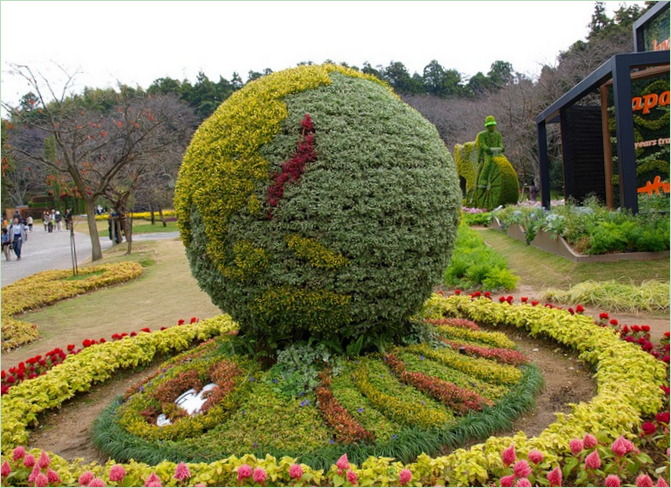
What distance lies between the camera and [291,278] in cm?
435

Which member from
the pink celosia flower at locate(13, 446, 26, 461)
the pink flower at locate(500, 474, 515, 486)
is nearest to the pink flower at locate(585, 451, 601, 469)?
the pink flower at locate(500, 474, 515, 486)

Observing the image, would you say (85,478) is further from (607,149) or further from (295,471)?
(607,149)

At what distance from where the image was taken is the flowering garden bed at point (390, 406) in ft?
10.5

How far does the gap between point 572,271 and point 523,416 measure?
5.98 meters

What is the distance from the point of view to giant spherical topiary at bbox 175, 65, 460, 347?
4.30m

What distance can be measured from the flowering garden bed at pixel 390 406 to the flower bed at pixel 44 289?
310 centimetres

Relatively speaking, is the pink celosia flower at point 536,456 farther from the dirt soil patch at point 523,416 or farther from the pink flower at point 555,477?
the dirt soil patch at point 523,416

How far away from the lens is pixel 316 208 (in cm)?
423

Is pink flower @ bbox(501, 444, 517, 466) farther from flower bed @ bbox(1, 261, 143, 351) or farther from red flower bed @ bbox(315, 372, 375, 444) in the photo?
Result: flower bed @ bbox(1, 261, 143, 351)

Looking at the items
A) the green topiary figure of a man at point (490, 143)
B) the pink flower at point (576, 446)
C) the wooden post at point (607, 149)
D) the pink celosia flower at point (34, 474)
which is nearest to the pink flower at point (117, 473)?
the pink celosia flower at point (34, 474)

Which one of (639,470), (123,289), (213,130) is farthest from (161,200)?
(639,470)

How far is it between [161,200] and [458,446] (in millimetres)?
33000

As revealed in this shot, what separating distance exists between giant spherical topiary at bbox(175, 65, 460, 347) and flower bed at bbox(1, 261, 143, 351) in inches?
216

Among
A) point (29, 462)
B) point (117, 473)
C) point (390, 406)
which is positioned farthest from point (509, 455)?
point (29, 462)
